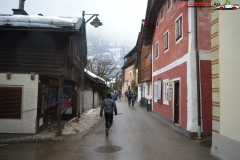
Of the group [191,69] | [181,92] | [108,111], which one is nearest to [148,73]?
[181,92]

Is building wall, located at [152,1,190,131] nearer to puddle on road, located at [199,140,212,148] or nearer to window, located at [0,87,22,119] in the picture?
puddle on road, located at [199,140,212,148]

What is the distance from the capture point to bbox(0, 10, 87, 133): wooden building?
26.4 feet

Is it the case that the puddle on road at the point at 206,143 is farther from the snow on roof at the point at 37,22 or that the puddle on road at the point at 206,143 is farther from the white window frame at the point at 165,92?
the snow on roof at the point at 37,22

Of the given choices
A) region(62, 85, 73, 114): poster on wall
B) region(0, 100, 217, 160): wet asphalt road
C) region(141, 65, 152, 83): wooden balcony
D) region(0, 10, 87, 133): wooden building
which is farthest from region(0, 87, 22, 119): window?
region(141, 65, 152, 83): wooden balcony

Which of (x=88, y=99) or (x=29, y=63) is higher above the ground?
(x=29, y=63)

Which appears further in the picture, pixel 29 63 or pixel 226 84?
pixel 29 63

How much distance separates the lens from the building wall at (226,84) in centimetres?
498

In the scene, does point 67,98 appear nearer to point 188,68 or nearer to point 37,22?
point 37,22

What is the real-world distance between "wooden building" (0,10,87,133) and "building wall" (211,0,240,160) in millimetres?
5008

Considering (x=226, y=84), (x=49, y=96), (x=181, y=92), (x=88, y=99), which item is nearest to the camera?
(x=226, y=84)

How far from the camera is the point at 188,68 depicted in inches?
340

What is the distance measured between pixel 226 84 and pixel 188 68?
10.7 ft

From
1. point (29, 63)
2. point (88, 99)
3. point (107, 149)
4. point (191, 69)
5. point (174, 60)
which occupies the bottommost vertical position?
point (107, 149)

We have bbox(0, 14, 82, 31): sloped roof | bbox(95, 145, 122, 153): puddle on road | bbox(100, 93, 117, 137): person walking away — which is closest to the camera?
bbox(95, 145, 122, 153): puddle on road
